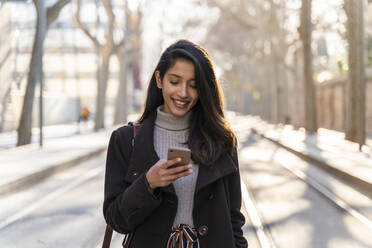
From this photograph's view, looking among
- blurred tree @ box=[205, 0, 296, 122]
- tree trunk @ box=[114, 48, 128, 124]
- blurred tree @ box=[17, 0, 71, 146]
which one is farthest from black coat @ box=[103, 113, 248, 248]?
tree trunk @ box=[114, 48, 128, 124]

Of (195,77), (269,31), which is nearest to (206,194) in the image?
(195,77)

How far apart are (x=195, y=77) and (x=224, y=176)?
476 mm

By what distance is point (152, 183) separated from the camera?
2283 mm

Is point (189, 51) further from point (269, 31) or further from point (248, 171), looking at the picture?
point (269, 31)

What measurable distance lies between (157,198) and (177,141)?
367mm

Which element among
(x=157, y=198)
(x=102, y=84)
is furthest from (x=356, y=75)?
(x=102, y=84)

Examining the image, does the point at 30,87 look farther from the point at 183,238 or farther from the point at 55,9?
the point at 183,238

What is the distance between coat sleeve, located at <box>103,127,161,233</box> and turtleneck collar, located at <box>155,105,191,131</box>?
161 millimetres

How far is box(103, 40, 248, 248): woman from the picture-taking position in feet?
8.05

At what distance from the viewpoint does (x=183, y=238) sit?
2.49 metres

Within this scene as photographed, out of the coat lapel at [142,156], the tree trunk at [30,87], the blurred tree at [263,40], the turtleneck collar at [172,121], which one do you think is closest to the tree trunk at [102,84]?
the blurred tree at [263,40]

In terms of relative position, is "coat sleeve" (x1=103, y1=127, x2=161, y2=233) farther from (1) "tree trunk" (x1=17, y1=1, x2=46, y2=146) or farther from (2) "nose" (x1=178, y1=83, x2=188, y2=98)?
(1) "tree trunk" (x1=17, y1=1, x2=46, y2=146)

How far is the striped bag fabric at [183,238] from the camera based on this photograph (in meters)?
2.48

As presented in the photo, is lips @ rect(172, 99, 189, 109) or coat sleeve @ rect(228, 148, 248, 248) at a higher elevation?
lips @ rect(172, 99, 189, 109)
